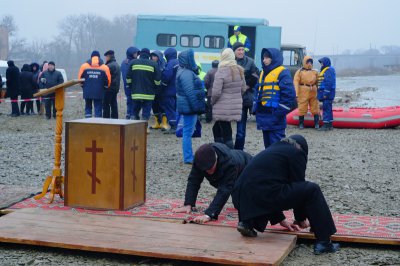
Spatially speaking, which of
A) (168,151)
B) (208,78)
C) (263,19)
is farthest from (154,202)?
(263,19)

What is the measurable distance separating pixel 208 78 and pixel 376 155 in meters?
3.39

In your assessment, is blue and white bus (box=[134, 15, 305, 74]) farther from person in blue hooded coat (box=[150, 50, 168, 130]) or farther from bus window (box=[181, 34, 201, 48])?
person in blue hooded coat (box=[150, 50, 168, 130])

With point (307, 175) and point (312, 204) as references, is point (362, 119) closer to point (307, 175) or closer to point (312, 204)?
point (307, 175)

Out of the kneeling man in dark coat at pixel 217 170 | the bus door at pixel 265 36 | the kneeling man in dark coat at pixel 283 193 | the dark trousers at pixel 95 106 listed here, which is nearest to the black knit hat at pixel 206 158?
the kneeling man in dark coat at pixel 217 170

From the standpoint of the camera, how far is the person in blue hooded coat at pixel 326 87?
16828mm

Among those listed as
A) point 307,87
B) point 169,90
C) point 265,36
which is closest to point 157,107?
point 169,90

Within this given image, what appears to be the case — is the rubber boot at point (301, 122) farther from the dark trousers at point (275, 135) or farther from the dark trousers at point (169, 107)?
the dark trousers at point (275, 135)

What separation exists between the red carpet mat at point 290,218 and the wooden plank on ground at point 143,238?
256mm

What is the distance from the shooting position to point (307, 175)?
10617 millimetres

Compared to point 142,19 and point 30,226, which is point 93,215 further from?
point 142,19

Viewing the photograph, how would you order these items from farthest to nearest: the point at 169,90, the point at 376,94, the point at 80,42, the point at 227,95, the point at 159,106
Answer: the point at 80,42 → the point at 376,94 → the point at 159,106 → the point at 169,90 → the point at 227,95

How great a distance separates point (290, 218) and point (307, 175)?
340 cm

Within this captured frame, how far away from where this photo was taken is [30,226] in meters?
6.81

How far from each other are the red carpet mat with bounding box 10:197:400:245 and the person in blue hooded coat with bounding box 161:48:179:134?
776 centimetres
